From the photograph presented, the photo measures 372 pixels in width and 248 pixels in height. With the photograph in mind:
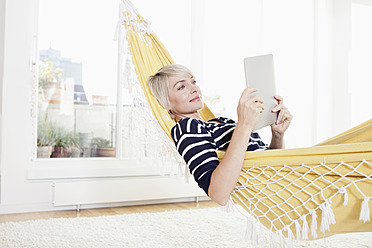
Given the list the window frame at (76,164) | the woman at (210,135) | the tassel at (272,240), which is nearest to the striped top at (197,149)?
the woman at (210,135)

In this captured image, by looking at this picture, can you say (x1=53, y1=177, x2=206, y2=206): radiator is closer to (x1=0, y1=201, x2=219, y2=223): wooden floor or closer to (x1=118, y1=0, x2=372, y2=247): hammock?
(x1=0, y1=201, x2=219, y2=223): wooden floor

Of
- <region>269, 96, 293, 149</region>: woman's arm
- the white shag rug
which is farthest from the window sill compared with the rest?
<region>269, 96, 293, 149</region>: woman's arm

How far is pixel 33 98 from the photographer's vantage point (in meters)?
2.52

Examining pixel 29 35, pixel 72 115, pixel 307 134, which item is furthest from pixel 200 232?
pixel 307 134

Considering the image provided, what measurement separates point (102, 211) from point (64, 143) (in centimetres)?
59

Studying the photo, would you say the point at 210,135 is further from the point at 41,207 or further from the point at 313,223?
the point at 41,207

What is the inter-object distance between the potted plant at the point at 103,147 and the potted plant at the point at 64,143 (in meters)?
0.14

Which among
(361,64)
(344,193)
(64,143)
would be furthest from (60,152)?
(361,64)

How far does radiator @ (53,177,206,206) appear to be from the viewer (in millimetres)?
2529

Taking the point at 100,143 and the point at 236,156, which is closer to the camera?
the point at 236,156

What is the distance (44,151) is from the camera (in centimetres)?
262

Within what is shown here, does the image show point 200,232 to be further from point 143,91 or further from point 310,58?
point 310,58

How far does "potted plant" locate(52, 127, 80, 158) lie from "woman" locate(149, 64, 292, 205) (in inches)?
58.6

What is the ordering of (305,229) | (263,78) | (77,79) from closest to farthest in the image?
1. (305,229)
2. (263,78)
3. (77,79)
